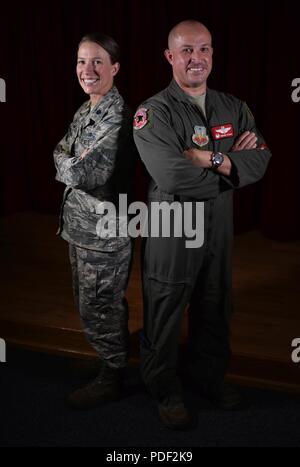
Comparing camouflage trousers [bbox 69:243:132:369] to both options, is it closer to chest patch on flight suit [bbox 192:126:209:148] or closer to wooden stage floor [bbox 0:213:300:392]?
wooden stage floor [bbox 0:213:300:392]

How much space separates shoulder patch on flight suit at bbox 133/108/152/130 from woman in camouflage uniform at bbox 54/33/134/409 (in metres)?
0.11

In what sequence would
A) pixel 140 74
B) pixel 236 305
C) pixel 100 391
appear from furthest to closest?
pixel 140 74 < pixel 236 305 < pixel 100 391

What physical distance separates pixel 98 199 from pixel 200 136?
435mm

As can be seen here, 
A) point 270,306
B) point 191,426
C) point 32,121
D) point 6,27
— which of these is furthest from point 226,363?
point 6,27

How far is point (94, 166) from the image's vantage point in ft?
7.46

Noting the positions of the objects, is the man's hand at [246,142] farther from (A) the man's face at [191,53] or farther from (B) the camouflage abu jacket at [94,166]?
(B) the camouflage abu jacket at [94,166]

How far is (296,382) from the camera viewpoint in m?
2.64

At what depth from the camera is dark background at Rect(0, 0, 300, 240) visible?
384cm

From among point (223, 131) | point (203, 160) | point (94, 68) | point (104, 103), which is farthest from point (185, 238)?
point (94, 68)

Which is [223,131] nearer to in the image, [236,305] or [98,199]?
[98,199]

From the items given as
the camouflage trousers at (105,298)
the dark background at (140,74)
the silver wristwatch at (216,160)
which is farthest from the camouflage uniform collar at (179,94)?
the dark background at (140,74)

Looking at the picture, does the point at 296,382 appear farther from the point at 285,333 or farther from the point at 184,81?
the point at 184,81

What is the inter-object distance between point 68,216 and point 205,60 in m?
0.75

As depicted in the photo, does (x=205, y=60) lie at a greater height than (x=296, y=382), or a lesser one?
greater
